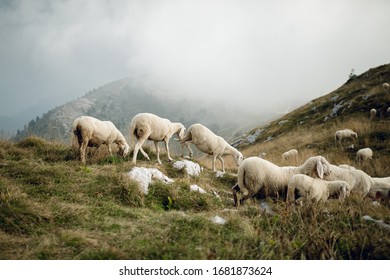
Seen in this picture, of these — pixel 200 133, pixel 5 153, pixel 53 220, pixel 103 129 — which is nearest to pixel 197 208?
pixel 53 220

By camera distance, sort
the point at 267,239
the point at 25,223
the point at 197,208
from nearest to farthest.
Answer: the point at 267,239 → the point at 25,223 → the point at 197,208

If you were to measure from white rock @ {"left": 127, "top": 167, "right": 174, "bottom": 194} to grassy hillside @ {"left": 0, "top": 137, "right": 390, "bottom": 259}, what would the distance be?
25cm

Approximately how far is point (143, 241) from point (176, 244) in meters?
0.59

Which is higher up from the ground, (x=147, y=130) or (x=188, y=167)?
(x=147, y=130)

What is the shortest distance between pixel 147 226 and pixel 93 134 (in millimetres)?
6206

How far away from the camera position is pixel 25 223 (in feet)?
16.3

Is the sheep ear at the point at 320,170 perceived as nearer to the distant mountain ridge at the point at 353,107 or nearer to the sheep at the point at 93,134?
the sheep at the point at 93,134

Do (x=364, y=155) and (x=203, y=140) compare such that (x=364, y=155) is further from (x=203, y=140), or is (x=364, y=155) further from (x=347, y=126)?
(x=203, y=140)

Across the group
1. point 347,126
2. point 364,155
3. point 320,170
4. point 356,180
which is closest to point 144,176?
point 320,170

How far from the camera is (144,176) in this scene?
8.15m

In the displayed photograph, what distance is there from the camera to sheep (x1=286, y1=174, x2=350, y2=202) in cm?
761

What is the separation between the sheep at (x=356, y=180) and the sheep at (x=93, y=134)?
8.02 m

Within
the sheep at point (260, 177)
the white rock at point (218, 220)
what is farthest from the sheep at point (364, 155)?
the white rock at point (218, 220)

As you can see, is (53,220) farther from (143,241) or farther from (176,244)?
(176,244)
